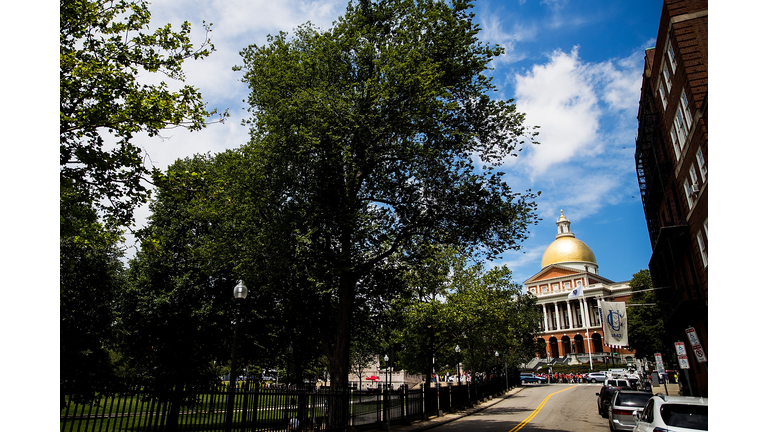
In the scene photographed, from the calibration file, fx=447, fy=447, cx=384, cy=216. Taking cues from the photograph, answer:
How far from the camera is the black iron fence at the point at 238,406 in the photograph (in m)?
7.80

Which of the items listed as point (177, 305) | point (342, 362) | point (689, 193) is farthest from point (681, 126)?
point (177, 305)

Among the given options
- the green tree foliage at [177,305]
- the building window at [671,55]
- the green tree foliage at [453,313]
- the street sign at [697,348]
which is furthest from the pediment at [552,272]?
the street sign at [697,348]

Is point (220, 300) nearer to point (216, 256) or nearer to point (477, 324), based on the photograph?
point (216, 256)

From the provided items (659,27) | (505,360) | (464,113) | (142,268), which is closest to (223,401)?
(464,113)

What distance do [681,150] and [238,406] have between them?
85.5 ft

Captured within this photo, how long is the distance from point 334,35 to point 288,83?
9.86ft

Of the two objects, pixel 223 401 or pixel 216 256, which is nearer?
pixel 223 401

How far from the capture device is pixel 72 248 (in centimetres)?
2217

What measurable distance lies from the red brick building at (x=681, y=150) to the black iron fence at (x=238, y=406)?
1277 centimetres

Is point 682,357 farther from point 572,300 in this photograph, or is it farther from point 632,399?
point 572,300

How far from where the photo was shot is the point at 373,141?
16328 mm

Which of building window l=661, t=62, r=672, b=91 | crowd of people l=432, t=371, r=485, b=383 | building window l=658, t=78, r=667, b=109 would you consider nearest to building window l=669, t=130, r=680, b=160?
building window l=658, t=78, r=667, b=109

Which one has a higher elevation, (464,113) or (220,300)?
(464,113)

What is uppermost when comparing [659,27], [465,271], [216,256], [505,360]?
[659,27]
